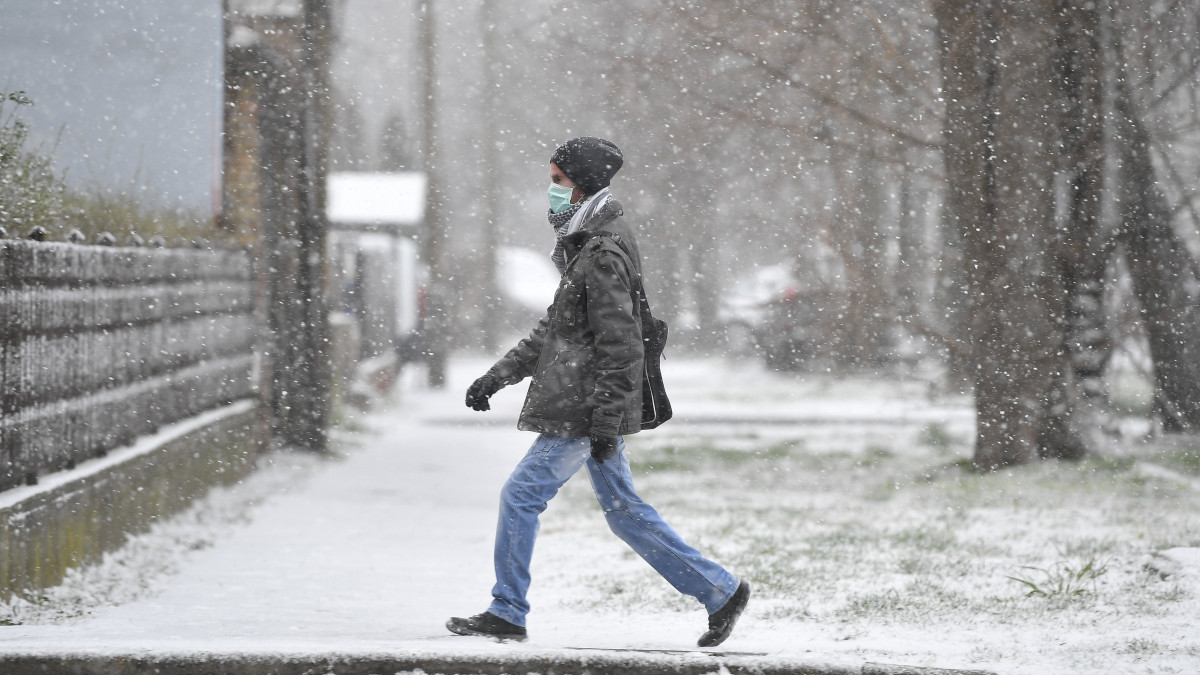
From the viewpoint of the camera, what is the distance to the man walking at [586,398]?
3914 millimetres

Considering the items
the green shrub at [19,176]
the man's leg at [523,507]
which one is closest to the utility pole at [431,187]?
the green shrub at [19,176]

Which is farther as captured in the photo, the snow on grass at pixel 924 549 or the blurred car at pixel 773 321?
the blurred car at pixel 773 321

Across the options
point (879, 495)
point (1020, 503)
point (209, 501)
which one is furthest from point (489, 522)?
point (1020, 503)

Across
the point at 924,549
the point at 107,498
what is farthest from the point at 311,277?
the point at 924,549

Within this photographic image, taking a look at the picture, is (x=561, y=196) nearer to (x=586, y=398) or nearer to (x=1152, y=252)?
(x=586, y=398)

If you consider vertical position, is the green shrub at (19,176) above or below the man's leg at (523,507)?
above

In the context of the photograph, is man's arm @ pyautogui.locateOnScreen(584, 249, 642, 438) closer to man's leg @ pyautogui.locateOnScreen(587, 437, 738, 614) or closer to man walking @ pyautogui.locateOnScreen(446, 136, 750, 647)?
man walking @ pyautogui.locateOnScreen(446, 136, 750, 647)

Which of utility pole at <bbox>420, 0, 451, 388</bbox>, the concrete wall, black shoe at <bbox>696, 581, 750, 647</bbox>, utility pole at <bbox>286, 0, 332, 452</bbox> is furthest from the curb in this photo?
utility pole at <bbox>420, 0, 451, 388</bbox>

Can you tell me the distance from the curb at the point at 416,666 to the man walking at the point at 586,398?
464 millimetres

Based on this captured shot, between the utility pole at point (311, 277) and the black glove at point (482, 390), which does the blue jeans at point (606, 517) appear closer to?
the black glove at point (482, 390)

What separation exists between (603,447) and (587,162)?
97 cm

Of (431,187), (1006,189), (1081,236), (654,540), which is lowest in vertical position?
(654,540)

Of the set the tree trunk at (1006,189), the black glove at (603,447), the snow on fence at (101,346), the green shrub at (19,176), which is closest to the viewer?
Result: the black glove at (603,447)

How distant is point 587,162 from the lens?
413 cm
